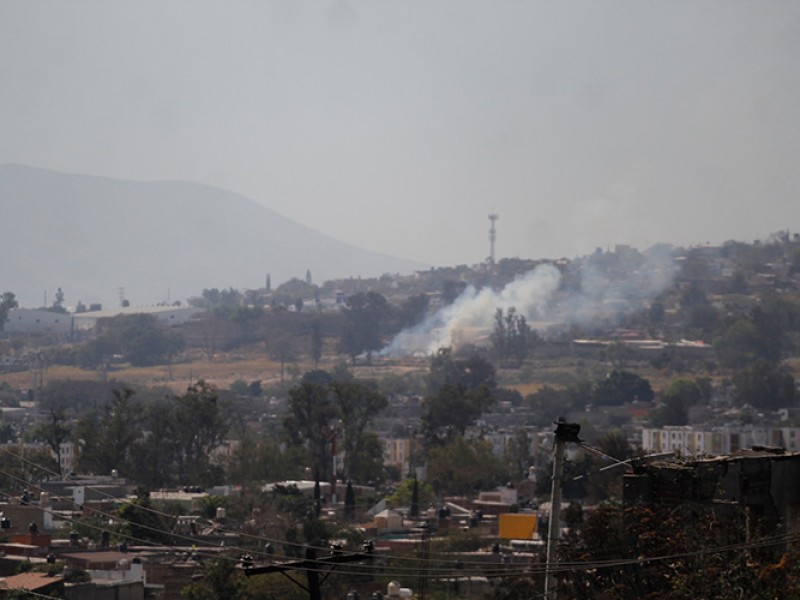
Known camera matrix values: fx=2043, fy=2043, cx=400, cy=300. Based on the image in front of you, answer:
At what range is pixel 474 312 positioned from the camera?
154m

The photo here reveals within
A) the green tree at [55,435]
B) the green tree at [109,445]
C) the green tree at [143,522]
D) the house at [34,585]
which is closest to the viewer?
the house at [34,585]

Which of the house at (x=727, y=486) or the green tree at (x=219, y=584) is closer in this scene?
the house at (x=727, y=486)

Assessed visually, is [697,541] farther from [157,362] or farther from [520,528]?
[157,362]

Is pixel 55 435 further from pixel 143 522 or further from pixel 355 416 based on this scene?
pixel 143 522

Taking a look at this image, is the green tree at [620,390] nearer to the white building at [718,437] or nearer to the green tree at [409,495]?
the white building at [718,437]

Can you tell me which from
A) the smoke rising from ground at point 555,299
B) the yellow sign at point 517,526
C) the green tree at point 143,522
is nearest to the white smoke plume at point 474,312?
the smoke rising from ground at point 555,299

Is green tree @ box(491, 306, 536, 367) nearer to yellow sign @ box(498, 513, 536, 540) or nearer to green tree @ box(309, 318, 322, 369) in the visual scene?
green tree @ box(309, 318, 322, 369)

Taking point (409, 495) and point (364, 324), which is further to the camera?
point (364, 324)

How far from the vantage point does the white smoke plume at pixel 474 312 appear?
14500cm

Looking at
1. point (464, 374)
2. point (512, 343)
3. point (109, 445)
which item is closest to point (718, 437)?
point (109, 445)

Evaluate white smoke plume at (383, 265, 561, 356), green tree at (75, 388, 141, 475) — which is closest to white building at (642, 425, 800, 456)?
green tree at (75, 388, 141, 475)

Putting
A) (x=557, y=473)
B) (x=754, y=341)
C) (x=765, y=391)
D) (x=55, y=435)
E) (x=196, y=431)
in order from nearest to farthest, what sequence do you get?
(x=557, y=473), (x=55, y=435), (x=196, y=431), (x=765, y=391), (x=754, y=341)

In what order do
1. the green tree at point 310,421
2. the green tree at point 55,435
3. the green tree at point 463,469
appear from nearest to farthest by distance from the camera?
1. the green tree at point 463,469
2. the green tree at point 55,435
3. the green tree at point 310,421

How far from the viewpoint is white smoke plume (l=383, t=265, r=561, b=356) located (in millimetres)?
145000
